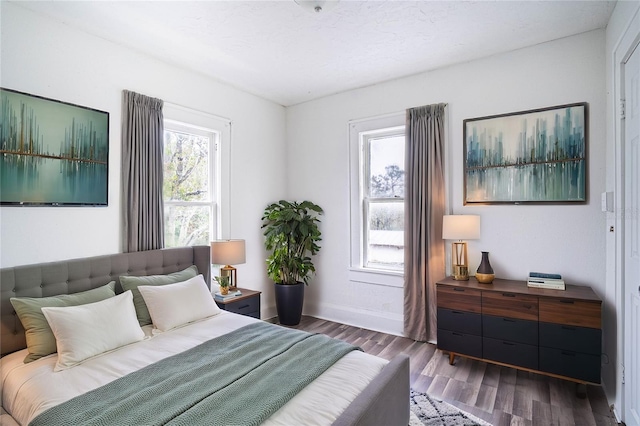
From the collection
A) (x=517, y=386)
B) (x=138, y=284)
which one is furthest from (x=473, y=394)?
(x=138, y=284)

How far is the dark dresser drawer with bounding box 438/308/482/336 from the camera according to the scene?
288 centimetres

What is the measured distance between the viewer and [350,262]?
13.8ft

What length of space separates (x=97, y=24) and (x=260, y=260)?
2.90 m

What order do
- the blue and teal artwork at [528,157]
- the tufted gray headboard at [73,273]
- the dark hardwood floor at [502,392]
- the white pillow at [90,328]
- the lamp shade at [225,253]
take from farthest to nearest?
the lamp shade at [225,253]
the blue and teal artwork at [528,157]
the dark hardwood floor at [502,392]
the tufted gray headboard at [73,273]
the white pillow at [90,328]

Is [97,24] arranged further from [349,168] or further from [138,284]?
[349,168]

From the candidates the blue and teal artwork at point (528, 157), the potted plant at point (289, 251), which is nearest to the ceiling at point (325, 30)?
the blue and teal artwork at point (528, 157)

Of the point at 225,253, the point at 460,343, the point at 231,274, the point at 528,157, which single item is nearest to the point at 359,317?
the point at 460,343

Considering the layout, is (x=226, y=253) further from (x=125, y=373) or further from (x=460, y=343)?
(x=460, y=343)

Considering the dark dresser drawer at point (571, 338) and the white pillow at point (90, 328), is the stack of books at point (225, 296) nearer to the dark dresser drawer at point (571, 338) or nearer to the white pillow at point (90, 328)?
the white pillow at point (90, 328)

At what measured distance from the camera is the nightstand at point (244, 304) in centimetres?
325

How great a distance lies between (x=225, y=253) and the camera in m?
3.34

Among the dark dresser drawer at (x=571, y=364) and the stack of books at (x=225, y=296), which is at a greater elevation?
the stack of books at (x=225, y=296)

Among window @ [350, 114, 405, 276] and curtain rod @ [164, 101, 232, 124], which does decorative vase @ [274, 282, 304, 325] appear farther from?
curtain rod @ [164, 101, 232, 124]

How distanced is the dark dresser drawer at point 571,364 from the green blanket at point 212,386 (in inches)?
64.1
